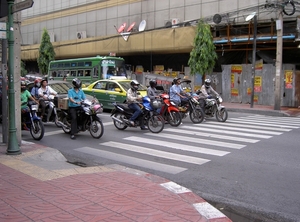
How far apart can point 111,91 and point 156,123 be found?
228 inches

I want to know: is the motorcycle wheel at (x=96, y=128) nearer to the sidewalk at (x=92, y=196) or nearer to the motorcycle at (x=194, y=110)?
the sidewalk at (x=92, y=196)

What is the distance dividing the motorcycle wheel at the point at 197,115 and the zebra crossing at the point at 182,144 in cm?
57

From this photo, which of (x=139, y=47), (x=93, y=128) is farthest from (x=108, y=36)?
(x=93, y=128)

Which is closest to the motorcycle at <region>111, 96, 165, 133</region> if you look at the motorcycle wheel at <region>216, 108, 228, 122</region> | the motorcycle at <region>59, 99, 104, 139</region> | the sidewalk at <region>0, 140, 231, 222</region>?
the motorcycle at <region>59, 99, 104, 139</region>

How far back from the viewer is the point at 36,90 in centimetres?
1200

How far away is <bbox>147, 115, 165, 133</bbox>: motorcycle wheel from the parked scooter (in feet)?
11.2

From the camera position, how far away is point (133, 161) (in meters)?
7.98

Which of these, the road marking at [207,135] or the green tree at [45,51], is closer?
the road marking at [207,135]

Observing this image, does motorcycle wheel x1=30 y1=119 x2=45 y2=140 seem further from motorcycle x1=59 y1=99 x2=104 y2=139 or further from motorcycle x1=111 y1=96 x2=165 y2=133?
motorcycle x1=111 y1=96 x2=165 y2=133

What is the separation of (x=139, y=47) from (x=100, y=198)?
966 inches

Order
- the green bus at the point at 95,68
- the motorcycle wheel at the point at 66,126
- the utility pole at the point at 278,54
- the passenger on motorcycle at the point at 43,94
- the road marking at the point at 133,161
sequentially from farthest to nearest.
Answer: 1. the green bus at the point at 95,68
2. the utility pole at the point at 278,54
3. the passenger on motorcycle at the point at 43,94
4. the motorcycle wheel at the point at 66,126
5. the road marking at the point at 133,161

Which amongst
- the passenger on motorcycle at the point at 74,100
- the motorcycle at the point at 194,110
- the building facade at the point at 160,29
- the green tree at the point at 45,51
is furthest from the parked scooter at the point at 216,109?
the green tree at the point at 45,51

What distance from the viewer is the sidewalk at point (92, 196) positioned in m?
4.52

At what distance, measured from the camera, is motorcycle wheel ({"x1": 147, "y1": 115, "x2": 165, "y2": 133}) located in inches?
451
